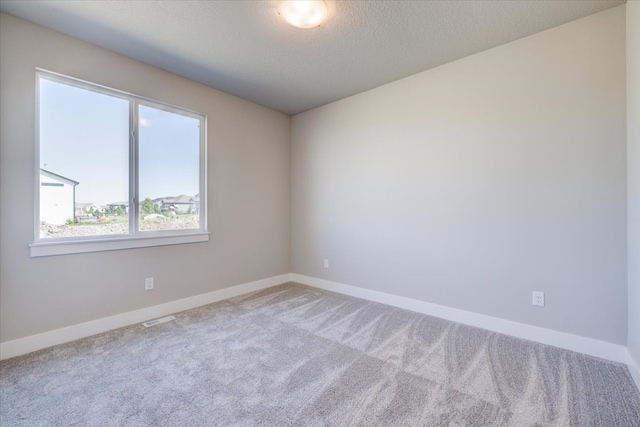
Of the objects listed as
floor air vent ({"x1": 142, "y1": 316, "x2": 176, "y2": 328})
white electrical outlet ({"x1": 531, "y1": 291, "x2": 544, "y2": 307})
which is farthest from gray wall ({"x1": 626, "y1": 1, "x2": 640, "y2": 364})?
floor air vent ({"x1": 142, "y1": 316, "x2": 176, "y2": 328})

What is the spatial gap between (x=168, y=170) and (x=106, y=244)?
37.8 inches

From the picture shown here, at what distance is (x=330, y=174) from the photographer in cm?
393

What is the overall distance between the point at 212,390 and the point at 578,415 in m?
2.11

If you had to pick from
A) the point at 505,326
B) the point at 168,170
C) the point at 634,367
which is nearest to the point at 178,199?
the point at 168,170

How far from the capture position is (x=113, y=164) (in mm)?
2697

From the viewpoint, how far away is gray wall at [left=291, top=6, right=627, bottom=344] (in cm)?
213

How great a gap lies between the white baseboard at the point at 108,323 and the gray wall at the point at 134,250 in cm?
5

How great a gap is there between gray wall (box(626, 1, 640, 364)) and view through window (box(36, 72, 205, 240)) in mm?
3784

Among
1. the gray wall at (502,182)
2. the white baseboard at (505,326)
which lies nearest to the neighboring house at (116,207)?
the gray wall at (502,182)

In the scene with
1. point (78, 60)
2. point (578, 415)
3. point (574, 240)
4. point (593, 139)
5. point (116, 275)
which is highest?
point (78, 60)

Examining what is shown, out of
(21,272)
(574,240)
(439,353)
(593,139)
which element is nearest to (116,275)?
(21,272)

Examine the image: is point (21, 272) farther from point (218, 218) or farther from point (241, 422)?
point (241, 422)

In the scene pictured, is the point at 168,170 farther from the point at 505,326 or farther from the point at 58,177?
the point at 505,326

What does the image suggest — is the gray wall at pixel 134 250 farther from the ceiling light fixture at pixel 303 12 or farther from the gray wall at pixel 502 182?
the ceiling light fixture at pixel 303 12
